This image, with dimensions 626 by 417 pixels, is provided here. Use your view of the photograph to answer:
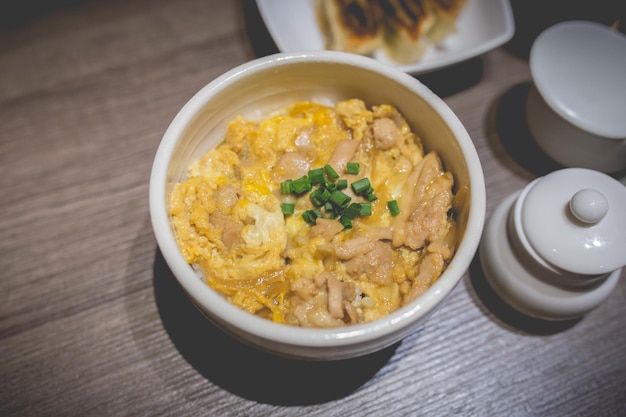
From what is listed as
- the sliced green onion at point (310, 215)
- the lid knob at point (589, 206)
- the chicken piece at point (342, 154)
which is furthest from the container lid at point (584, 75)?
the sliced green onion at point (310, 215)

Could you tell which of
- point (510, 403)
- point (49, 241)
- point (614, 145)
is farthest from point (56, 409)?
point (614, 145)

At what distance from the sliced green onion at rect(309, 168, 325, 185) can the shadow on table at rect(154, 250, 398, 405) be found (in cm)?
59

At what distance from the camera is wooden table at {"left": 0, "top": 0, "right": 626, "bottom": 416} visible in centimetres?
172

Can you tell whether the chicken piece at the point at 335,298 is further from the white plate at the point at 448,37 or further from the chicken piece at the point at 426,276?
the white plate at the point at 448,37

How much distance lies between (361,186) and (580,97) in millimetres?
1137

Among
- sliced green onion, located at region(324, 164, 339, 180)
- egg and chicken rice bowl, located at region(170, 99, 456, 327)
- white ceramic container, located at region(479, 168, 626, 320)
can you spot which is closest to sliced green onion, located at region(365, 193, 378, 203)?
egg and chicken rice bowl, located at region(170, 99, 456, 327)

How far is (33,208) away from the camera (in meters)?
2.11

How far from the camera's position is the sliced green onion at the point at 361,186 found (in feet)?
5.19

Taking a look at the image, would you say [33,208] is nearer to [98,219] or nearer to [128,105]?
[98,219]

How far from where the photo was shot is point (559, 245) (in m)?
1.58

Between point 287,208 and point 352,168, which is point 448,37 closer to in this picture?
point 352,168

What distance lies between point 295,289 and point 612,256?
0.98 meters

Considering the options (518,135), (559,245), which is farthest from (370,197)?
(518,135)

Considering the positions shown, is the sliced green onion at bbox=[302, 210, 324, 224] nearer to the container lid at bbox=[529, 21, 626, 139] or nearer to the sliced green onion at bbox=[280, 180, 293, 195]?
the sliced green onion at bbox=[280, 180, 293, 195]
